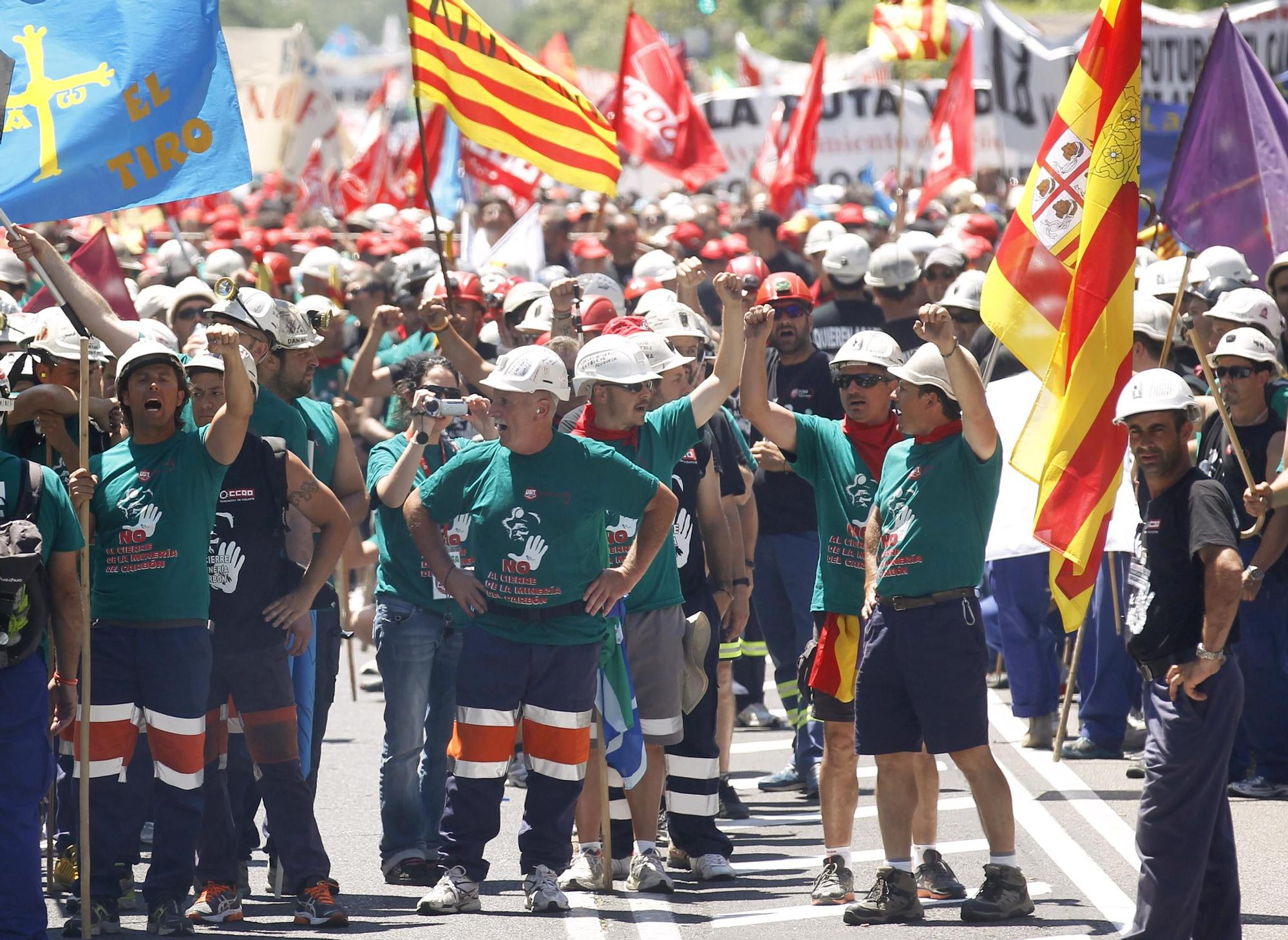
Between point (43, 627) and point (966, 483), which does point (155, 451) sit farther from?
point (966, 483)

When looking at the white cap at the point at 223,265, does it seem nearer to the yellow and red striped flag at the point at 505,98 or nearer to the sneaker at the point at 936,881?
the yellow and red striped flag at the point at 505,98

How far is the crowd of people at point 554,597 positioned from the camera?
674 cm

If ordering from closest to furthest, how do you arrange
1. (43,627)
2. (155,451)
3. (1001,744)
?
(43,627), (155,451), (1001,744)

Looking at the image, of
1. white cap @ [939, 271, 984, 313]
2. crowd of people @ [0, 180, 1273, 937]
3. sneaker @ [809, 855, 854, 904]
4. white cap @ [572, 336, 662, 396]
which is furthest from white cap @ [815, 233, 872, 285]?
sneaker @ [809, 855, 854, 904]

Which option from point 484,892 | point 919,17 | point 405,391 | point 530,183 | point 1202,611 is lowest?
point 484,892

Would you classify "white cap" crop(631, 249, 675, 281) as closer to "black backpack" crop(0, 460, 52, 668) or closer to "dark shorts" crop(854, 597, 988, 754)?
"dark shorts" crop(854, 597, 988, 754)

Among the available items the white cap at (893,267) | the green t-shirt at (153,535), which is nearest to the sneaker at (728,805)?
the green t-shirt at (153,535)

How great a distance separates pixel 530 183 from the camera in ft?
62.8

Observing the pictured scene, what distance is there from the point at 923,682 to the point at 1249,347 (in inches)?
109

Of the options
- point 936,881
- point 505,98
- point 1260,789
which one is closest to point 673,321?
point 505,98

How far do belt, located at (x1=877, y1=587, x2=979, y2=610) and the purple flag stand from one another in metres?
3.01

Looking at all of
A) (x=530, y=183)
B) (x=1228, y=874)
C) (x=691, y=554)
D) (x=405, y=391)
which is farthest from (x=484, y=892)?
(x=530, y=183)

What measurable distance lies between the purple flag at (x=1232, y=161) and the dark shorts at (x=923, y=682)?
3.13 meters

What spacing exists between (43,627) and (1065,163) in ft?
15.5
